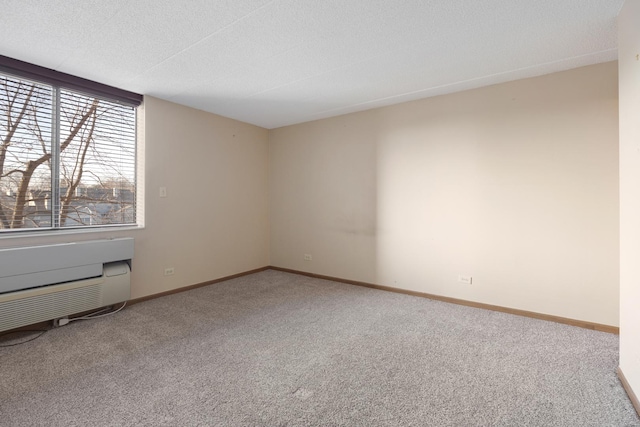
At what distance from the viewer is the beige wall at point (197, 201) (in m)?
3.37

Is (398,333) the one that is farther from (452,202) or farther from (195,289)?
(195,289)

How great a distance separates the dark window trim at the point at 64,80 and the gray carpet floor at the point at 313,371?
2200 millimetres

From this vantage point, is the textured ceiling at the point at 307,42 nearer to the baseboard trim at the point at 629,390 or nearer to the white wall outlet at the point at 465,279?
the white wall outlet at the point at 465,279

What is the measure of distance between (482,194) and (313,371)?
2.41 metres

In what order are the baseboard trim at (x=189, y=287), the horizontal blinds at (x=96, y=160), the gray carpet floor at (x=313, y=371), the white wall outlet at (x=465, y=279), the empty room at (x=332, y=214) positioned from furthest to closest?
the baseboard trim at (x=189, y=287) < the white wall outlet at (x=465, y=279) < the horizontal blinds at (x=96, y=160) < the empty room at (x=332, y=214) < the gray carpet floor at (x=313, y=371)

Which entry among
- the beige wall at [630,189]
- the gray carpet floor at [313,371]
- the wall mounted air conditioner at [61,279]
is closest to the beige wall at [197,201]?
the wall mounted air conditioner at [61,279]

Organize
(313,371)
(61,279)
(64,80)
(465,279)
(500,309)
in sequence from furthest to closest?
1. (465,279)
2. (500,309)
3. (64,80)
4. (61,279)
5. (313,371)

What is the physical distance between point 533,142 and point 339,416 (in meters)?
2.89

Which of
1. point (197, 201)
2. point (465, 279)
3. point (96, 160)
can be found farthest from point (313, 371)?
point (96, 160)

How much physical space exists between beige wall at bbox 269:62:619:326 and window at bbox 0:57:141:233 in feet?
7.52

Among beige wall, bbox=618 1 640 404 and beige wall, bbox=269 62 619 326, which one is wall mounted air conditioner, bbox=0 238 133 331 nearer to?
beige wall, bbox=269 62 619 326

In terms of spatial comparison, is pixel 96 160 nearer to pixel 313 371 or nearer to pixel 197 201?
pixel 197 201

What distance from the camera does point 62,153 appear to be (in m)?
2.83

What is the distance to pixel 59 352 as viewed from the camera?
2.18 metres
